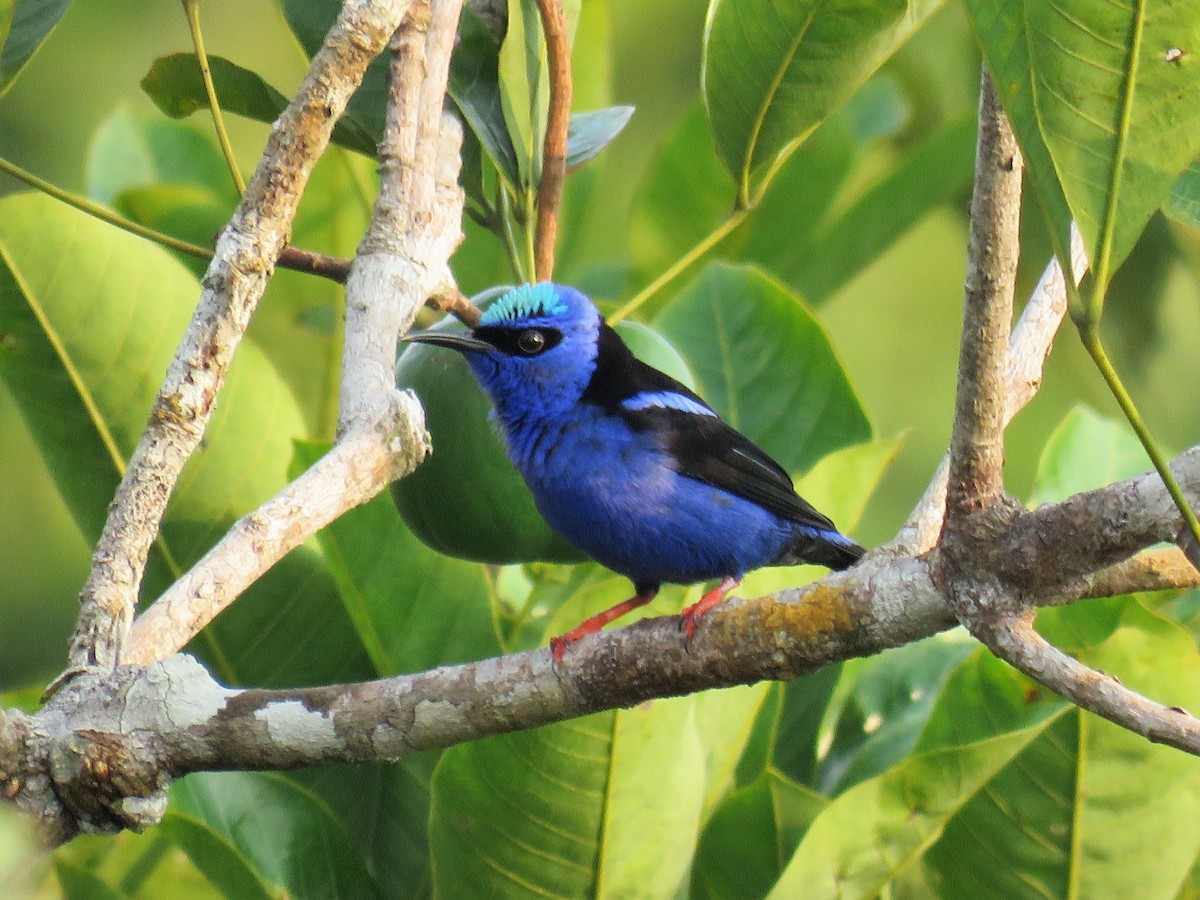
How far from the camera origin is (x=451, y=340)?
2908mm

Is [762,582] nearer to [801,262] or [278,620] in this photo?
[278,620]

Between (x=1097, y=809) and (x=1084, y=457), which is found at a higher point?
(x=1084, y=457)

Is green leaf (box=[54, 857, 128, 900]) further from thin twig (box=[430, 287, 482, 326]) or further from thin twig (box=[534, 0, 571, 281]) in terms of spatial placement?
thin twig (box=[534, 0, 571, 281])

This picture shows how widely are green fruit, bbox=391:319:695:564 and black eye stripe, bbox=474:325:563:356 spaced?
14 cm

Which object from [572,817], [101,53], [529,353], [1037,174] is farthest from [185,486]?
[101,53]

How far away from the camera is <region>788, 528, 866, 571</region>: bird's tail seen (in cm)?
338

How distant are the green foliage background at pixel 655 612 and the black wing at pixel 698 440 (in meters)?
0.19

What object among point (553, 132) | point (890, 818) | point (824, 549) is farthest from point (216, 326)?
point (824, 549)

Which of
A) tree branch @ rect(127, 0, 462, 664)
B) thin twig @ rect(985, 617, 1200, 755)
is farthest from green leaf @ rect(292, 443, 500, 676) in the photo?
thin twig @ rect(985, 617, 1200, 755)

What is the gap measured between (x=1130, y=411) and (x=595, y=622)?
1348mm

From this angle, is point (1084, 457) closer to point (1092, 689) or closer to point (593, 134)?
point (593, 134)

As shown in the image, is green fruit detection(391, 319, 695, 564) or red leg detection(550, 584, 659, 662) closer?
red leg detection(550, 584, 659, 662)

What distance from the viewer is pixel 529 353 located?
3252 millimetres

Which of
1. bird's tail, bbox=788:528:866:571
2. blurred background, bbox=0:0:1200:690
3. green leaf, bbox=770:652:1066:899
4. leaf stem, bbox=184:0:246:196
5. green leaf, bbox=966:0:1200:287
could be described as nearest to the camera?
green leaf, bbox=966:0:1200:287
